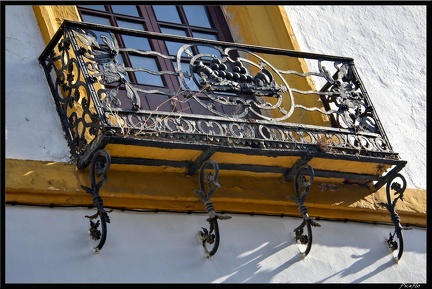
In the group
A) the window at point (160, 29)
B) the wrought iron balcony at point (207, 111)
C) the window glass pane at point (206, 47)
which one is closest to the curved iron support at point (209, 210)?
the wrought iron balcony at point (207, 111)

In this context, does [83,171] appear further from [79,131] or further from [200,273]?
[200,273]

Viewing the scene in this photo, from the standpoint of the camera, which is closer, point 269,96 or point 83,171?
point 83,171

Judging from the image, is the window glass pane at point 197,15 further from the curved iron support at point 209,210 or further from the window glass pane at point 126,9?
the curved iron support at point 209,210

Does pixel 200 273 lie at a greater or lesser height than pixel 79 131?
lesser

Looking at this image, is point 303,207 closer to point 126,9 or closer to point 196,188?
point 196,188

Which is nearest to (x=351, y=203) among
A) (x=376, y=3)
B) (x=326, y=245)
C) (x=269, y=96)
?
(x=326, y=245)

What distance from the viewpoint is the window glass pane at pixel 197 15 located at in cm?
1025

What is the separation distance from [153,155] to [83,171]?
0.49m

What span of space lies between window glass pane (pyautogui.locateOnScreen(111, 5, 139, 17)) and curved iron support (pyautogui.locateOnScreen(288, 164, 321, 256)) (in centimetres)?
198

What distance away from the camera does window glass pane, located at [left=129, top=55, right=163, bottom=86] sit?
9.41 metres

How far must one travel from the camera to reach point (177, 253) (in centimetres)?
852

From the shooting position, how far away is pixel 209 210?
28.0 ft

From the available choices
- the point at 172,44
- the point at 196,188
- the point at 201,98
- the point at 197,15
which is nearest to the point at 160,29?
the point at 172,44

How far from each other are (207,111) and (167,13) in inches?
41.0
